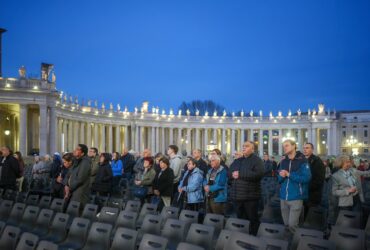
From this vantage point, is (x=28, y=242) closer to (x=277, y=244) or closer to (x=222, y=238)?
(x=222, y=238)

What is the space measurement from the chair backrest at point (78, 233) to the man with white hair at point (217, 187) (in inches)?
153

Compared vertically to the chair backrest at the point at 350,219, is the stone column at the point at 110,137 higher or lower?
higher

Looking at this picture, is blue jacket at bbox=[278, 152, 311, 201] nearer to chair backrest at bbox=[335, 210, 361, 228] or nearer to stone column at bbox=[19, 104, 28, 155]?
chair backrest at bbox=[335, 210, 361, 228]

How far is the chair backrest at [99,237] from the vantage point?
7784 millimetres

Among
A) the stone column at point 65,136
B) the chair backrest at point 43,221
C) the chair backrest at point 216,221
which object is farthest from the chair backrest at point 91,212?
the stone column at point 65,136

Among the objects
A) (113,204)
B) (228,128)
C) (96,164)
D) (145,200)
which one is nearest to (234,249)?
(113,204)

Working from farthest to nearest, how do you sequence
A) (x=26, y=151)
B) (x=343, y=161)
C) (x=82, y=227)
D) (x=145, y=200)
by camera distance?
1. (x=26, y=151)
2. (x=145, y=200)
3. (x=343, y=161)
4. (x=82, y=227)

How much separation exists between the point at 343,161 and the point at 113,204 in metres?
6.23

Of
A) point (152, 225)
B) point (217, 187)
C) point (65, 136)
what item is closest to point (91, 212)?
point (152, 225)

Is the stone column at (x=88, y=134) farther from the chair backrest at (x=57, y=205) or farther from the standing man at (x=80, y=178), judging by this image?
the chair backrest at (x=57, y=205)

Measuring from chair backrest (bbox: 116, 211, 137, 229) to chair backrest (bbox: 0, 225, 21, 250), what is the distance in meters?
2.20

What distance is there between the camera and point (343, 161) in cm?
1048

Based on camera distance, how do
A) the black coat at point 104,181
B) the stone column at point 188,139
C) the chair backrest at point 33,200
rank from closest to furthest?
the chair backrest at point 33,200 < the black coat at point 104,181 < the stone column at point 188,139

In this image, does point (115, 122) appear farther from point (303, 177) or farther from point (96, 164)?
point (303, 177)
